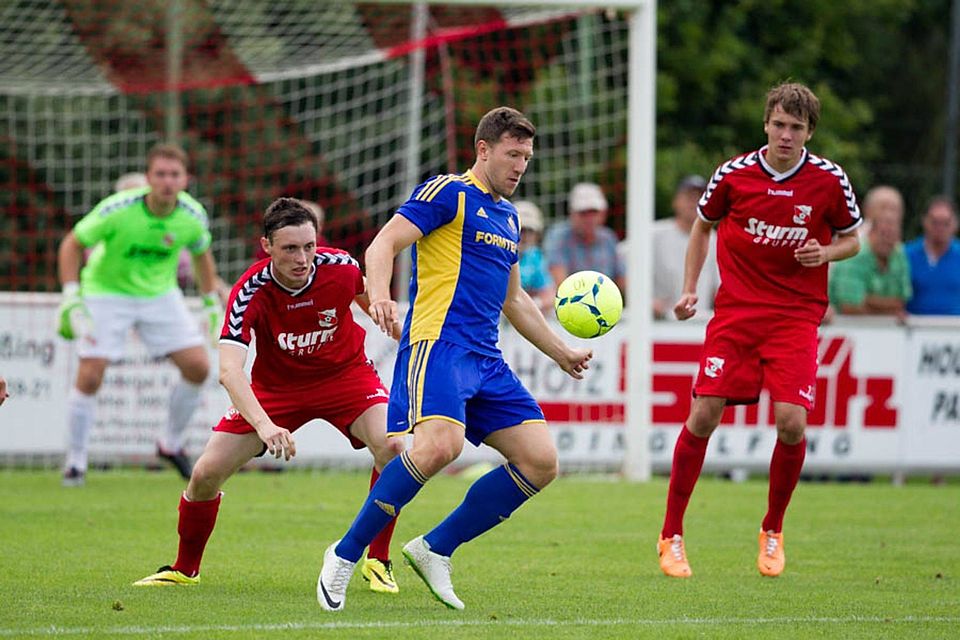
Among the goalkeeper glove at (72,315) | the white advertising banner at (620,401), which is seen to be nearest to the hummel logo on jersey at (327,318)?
the goalkeeper glove at (72,315)

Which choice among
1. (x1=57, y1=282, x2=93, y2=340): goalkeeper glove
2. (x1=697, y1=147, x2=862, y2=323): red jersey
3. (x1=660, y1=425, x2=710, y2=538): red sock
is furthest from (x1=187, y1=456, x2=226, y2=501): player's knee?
(x1=57, y1=282, x2=93, y2=340): goalkeeper glove

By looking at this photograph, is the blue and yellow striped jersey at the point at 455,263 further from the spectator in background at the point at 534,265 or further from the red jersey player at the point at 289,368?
the spectator in background at the point at 534,265

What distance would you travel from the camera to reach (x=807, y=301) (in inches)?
320

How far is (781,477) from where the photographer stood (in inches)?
322

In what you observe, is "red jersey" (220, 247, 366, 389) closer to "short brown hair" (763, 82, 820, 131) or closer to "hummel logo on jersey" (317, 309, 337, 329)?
"hummel logo on jersey" (317, 309, 337, 329)

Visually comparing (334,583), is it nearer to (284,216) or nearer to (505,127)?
(284,216)

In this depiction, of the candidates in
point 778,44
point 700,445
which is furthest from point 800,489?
point 778,44

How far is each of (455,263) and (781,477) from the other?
2.41 m

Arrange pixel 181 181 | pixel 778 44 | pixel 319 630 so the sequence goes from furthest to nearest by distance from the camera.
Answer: pixel 778 44, pixel 181 181, pixel 319 630

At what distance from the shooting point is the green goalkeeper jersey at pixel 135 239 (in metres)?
11.8

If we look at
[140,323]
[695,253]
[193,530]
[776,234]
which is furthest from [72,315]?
[776,234]

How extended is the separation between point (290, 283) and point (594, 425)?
274 inches

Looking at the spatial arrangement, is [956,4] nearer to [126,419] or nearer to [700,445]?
[126,419]

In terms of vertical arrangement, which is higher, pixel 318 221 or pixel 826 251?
pixel 318 221
